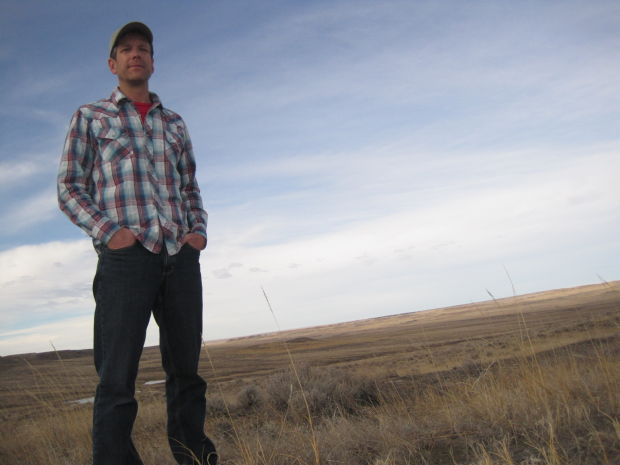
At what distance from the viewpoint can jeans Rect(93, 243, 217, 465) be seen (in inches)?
78.4

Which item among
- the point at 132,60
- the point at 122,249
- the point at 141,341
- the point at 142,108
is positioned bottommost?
the point at 141,341

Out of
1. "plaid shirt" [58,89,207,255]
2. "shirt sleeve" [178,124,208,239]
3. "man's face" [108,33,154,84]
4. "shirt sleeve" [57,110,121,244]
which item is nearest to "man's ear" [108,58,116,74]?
"man's face" [108,33,154,84]

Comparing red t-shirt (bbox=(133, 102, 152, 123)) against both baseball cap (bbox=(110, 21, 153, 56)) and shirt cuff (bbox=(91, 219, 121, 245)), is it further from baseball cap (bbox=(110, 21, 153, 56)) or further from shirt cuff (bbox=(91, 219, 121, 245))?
shirt cuff (bbox=(91, 219, 121, 245))

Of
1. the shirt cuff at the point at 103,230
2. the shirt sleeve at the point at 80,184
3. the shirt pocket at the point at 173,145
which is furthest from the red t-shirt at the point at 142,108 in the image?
the shirt cuff at the point at 103,230

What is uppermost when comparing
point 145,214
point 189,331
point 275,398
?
point 145,214

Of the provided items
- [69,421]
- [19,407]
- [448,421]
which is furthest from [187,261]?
[19,407]

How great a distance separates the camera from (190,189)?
2.57 meters

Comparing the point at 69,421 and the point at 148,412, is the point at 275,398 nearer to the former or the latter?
the point at 148,412

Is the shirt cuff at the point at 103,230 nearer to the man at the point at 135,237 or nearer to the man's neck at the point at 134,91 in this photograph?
the man at the point at 135,237

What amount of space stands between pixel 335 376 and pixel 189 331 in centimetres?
460

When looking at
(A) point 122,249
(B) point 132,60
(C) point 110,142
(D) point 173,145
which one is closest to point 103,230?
(A) point 122,249

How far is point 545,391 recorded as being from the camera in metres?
2.83

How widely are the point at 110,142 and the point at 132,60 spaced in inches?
17.2

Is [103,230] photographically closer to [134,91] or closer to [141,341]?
[141,341]
